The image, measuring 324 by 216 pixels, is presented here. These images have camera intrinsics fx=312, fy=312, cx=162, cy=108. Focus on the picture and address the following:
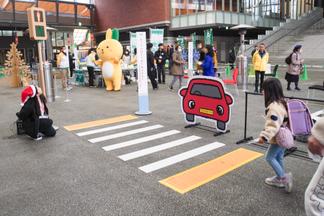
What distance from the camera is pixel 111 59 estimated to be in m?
13.5

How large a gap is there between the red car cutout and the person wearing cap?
4265 millimetres

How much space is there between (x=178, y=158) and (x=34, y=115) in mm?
3172

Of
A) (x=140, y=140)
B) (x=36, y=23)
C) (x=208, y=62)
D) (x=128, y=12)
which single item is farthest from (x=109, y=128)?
(x=128, y=12)

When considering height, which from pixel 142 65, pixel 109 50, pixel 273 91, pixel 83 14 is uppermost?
pixel 83 14

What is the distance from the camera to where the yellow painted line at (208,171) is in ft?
14.1

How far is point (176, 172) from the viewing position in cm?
471

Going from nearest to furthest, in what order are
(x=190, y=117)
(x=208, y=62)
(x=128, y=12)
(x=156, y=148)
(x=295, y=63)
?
(x=156, y=148)
(x=190, y=117)
(x=208, y=62)
(x=295, y=63)
(x=128, y=12)

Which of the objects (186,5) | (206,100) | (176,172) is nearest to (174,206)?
(176,172)

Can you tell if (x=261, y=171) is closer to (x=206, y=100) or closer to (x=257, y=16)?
(x=206, y=100)

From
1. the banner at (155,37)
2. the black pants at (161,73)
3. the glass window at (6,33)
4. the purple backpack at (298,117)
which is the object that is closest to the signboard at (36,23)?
the black pants at (161,73)

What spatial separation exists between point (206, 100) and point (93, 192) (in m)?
3.43

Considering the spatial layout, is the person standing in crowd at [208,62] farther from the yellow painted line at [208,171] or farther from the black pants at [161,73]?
the yellow painted line at [208,171]

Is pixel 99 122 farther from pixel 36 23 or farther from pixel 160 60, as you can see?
pixel 160 60

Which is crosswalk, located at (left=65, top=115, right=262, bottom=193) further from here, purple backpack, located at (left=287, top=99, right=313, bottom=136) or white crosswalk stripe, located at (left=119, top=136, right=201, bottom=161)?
purple backpack, located at (left=287, top=99, right=313, bottom=136)
